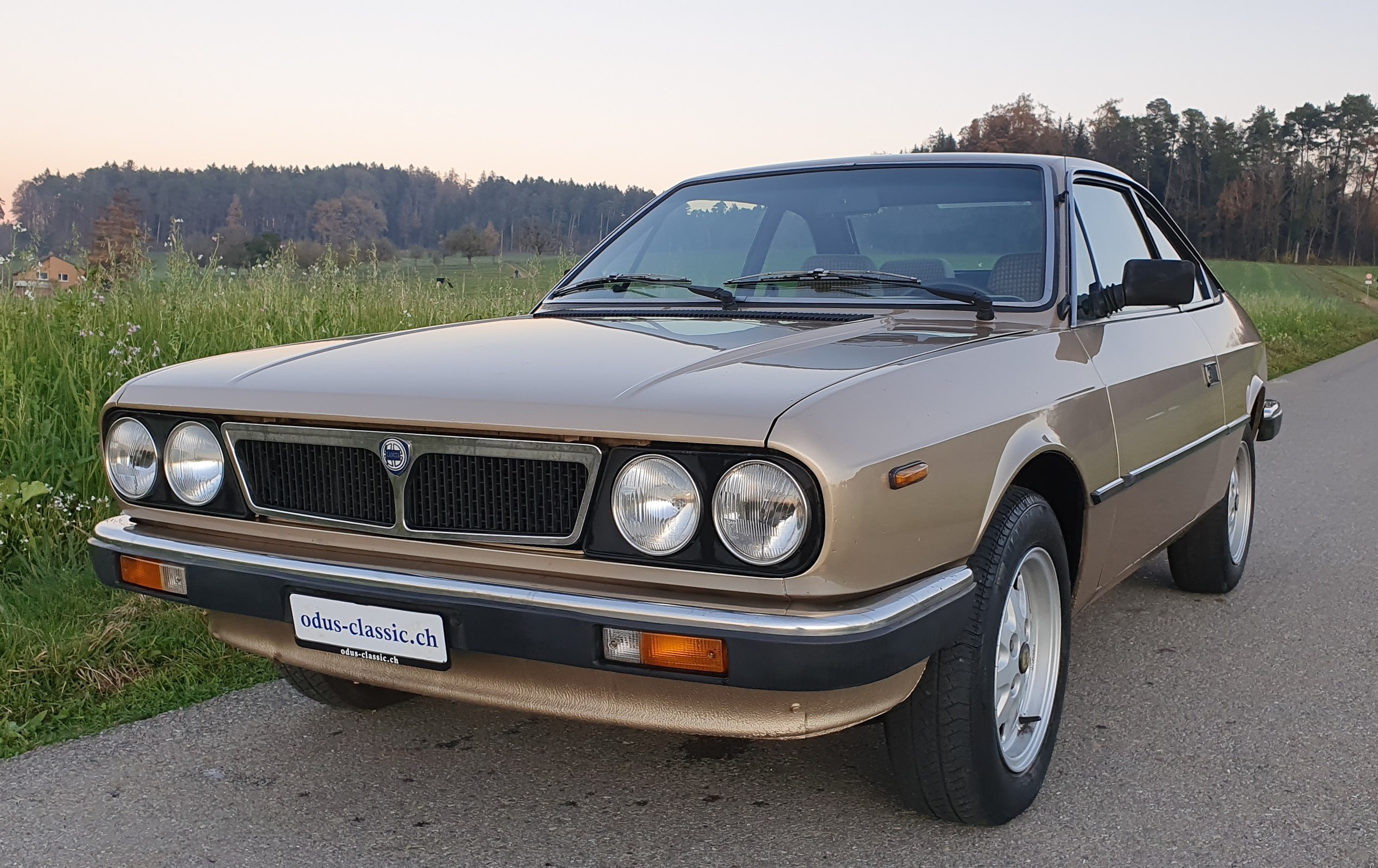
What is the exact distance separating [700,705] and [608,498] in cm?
41

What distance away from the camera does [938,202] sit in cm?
343

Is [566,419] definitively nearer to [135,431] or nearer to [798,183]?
[135,431]

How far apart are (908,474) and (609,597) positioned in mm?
573

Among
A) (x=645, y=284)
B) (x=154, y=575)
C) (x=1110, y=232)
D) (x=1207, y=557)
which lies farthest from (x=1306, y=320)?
(x=154, y=575)

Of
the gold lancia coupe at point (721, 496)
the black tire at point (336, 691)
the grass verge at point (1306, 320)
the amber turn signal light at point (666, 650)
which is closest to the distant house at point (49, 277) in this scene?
the black tire at point (336, 691)

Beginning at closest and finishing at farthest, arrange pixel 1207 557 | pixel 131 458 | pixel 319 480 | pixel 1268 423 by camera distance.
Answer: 1. pixel 319 480
2. pixel 131 458
3. pixel 1207 557
4. pixel 1268 423

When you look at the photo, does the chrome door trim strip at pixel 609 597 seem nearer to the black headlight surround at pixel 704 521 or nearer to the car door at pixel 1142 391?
the black headlight surround at pixel 704 521

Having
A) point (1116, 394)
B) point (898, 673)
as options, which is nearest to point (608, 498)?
point (898, 673)

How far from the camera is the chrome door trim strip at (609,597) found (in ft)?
6.39

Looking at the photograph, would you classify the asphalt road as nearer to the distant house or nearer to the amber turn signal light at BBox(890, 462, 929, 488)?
the amber turn signal light at BBox(890, 462, 929, 488)

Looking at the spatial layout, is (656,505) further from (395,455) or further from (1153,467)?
(1153,467)

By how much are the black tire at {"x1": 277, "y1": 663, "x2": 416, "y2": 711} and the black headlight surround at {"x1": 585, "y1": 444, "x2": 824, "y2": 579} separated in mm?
1323

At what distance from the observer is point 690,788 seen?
9.07ft

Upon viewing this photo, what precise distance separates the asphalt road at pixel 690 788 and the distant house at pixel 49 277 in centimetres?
376
